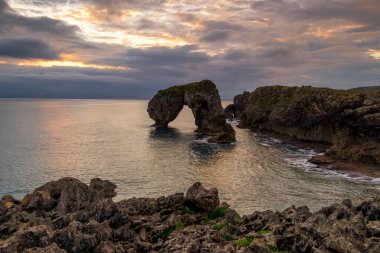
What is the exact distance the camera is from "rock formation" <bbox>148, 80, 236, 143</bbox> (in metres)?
140

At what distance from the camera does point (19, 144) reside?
387 feet

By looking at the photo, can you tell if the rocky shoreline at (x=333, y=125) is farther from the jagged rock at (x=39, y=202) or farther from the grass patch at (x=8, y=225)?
the grass patch at (x=8, y=225)

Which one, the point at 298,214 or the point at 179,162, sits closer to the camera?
the point at 298,214

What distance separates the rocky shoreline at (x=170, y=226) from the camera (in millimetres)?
26561

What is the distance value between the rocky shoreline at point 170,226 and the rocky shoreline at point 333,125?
48470mm

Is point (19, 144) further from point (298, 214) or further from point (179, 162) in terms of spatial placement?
point (298, 214)

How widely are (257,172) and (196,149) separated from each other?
103 ft

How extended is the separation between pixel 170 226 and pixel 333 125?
82.3 metres

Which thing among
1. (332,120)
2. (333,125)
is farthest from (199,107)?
(332,120)

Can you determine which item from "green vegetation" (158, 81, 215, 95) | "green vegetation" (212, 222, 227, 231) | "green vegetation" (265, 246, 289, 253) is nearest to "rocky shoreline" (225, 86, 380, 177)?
"green vegetation" (158, 81, 215, 95)

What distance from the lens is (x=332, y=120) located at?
10125 centimetres

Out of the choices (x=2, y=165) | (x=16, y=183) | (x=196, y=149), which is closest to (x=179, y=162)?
(x=196, y=149)

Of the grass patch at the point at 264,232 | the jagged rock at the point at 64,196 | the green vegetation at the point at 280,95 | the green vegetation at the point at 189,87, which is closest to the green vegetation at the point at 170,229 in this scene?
the grass patch at the point at 264,232

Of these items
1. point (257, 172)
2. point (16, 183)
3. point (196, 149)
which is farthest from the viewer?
point (196, 149)
